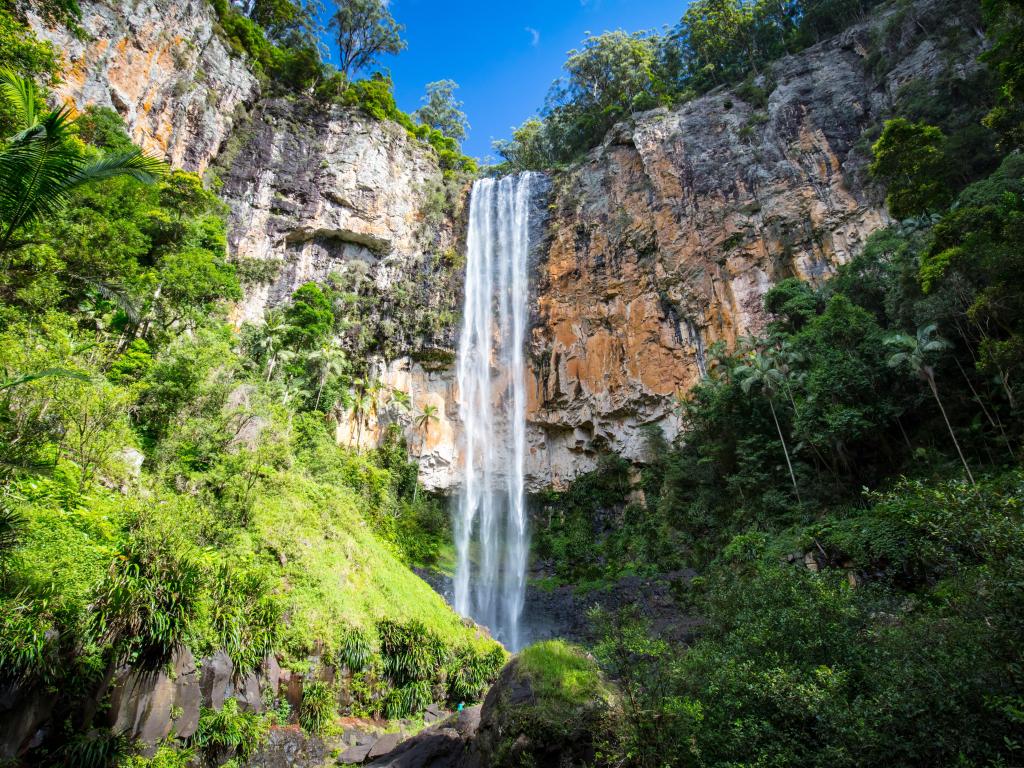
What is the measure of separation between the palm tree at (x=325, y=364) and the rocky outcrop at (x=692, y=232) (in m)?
11.0

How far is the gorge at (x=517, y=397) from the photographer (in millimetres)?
6777

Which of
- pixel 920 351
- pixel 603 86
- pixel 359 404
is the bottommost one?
pixel 920 351

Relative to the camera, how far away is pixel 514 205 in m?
35.6

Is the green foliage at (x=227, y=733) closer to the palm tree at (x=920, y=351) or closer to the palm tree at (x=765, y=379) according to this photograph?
the palm tree at (x=765, y=379)

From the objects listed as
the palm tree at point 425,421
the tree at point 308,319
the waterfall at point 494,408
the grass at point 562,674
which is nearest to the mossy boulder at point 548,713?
the grass at point 562,674

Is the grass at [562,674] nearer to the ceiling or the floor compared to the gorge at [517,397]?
nearer to the floor

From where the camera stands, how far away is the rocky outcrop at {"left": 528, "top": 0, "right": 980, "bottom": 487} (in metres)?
25.9

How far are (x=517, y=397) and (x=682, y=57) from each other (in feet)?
94.5

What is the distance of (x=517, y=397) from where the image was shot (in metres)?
31.0

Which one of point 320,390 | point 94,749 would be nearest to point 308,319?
point 320,390

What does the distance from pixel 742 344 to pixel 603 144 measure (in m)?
18.2

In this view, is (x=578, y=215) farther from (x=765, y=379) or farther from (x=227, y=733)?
(x=227, y=733)

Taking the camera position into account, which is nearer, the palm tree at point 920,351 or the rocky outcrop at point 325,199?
the palm tree at point 920,351

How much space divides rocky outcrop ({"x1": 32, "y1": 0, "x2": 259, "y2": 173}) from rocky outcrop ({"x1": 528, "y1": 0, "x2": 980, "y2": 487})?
19697mm
